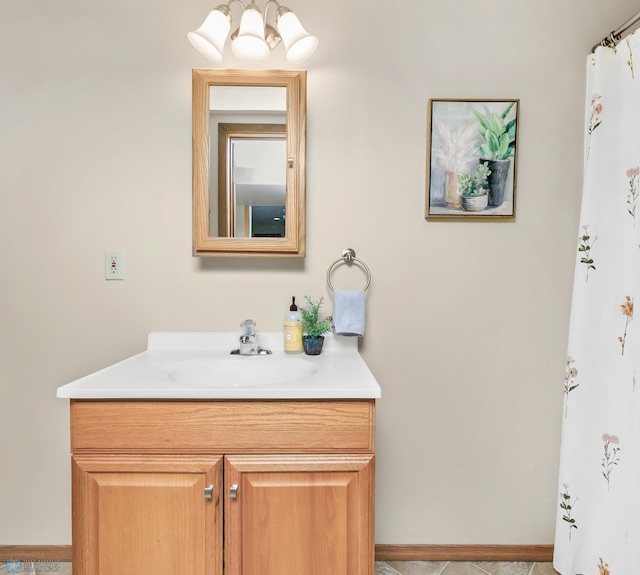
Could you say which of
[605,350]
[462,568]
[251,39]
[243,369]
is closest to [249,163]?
[251,39]

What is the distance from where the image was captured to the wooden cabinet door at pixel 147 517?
1027 millimetres

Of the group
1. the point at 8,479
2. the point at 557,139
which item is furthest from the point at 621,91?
the point at 8,479

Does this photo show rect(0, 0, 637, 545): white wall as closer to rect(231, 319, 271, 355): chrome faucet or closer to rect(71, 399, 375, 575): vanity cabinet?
rect(231, 319, 271, 355): chrome faucet

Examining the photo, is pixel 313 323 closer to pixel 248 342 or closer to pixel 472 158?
pixel 248 342

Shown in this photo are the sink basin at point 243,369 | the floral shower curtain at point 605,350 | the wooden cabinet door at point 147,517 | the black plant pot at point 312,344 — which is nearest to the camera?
the wooden cabinet door at point 147,517

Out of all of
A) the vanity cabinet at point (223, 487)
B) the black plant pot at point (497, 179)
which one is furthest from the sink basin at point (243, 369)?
the black plant pot at point (497, 179)

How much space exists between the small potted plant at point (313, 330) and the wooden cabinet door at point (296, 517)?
467 mm

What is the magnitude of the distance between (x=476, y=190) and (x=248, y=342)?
3.26 feet

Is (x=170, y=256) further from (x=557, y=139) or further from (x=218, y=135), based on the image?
(x=557, y=139)

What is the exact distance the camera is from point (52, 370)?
1558 mm

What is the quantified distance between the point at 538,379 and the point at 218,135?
148 cm

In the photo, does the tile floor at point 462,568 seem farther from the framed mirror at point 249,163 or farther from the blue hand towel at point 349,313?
the framed mirror at point 249,163

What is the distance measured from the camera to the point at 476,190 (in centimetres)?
153

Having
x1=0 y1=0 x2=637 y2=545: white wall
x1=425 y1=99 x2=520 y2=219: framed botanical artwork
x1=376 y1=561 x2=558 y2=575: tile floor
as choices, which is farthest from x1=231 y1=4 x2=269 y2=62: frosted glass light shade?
x1=376 y1=561 x2=558 y2=575: tile floor
